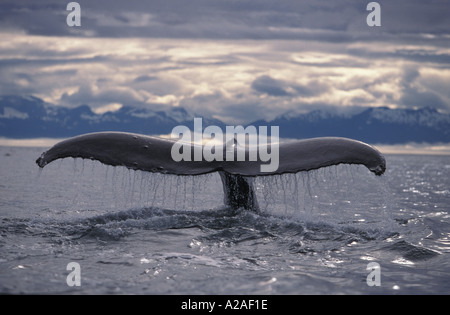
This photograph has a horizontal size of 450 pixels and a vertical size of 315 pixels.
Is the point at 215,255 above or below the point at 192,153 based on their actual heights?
below

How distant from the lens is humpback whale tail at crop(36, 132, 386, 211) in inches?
273

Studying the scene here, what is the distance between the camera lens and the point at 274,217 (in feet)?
33.1

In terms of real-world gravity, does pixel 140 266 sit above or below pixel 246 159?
below

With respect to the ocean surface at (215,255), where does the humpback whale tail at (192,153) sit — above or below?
above

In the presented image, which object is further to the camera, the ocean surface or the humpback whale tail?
the humpback whale tail

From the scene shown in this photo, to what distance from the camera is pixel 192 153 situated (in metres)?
7.91

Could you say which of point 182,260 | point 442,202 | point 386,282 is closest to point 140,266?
point 182,260

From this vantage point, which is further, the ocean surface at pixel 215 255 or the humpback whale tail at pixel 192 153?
the humpback whale tail at pixel 192 153

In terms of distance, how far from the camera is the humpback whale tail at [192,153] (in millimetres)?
6941

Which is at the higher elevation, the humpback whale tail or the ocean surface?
the humpback whale tail

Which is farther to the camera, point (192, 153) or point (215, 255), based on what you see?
point (192, 153)
